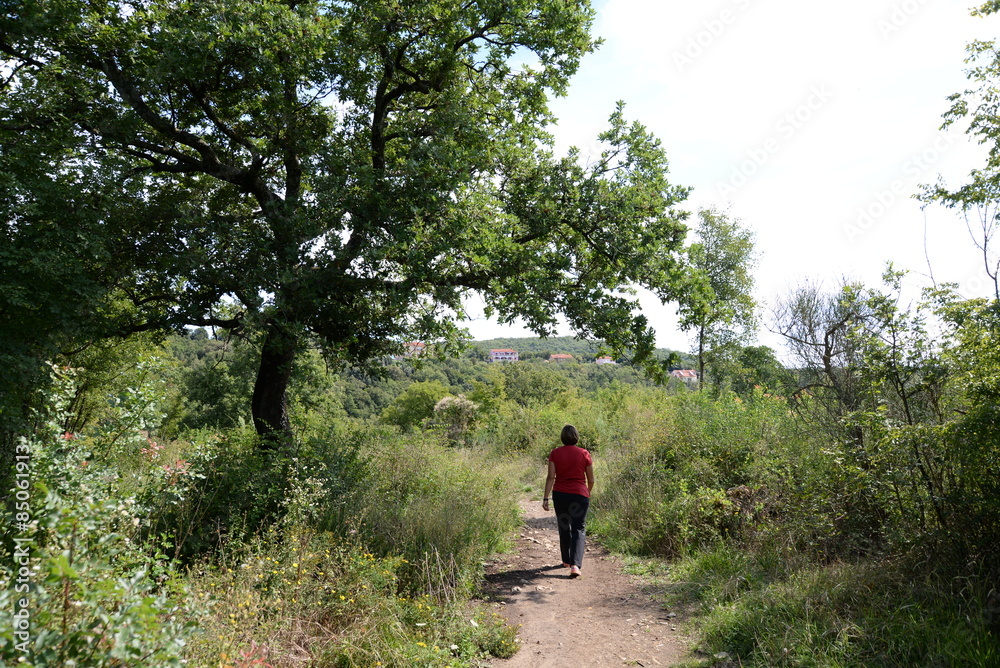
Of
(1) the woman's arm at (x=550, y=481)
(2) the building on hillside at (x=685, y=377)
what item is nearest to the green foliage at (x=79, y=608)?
(1) the woman's arm at (x=550, y=481)

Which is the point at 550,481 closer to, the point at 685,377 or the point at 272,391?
the point at 272,391

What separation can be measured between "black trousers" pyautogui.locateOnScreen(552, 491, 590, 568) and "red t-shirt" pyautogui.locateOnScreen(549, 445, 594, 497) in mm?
81

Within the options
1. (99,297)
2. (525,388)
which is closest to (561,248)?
(99,297)

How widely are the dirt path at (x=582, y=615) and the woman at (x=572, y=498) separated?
29 centimetres

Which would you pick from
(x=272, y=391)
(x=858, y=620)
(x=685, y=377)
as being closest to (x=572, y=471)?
(x=858, y=620)

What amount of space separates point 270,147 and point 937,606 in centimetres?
1000

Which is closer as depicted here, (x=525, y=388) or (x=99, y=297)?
(x=99, y=297)

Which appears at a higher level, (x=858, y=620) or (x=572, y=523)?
(x=572, y=523)

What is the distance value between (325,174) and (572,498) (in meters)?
5.75

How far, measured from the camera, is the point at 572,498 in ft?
23.5

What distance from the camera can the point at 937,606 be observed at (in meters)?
4.21

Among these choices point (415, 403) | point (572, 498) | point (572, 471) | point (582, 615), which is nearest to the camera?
point (582, 615)

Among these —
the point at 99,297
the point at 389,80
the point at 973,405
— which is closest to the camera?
the point at 973,405

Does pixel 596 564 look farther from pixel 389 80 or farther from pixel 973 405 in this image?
pixel 389 80
